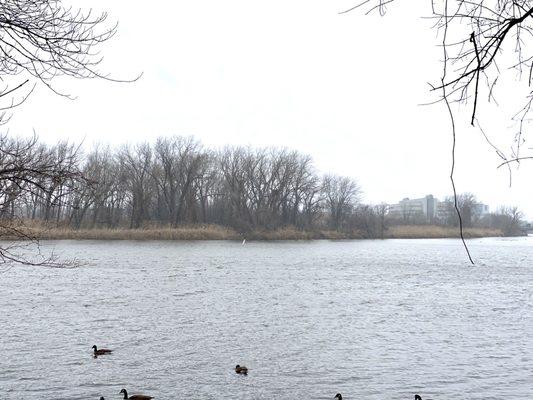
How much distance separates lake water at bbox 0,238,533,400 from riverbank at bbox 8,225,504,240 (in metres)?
21.7

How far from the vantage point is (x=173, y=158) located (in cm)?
7031

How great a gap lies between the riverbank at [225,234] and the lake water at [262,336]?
2172 cm

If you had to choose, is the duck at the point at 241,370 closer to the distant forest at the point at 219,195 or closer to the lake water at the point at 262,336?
the lake water at the point at 262,336

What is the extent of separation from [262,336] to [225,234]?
1993 inches

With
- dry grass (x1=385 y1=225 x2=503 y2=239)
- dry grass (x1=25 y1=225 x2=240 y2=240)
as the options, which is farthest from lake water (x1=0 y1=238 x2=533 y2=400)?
dry grass (x1=385 y1=225 x2=503 y2=239)

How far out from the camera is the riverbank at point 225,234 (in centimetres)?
5497

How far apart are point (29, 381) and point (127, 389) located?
1770 millimetres

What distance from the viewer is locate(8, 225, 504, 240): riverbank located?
55.0 metres

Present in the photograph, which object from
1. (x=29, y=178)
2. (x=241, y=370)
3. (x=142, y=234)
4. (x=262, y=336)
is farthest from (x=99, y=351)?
(x=142, y=234)

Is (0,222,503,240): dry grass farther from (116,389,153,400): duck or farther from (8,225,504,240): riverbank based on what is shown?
(116,389,153,400): duck

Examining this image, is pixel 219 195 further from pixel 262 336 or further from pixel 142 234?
pixel 262 336

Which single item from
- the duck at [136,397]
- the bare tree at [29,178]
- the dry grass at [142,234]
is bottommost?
the duck at [136,397]

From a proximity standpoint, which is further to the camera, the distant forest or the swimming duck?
the distant forest

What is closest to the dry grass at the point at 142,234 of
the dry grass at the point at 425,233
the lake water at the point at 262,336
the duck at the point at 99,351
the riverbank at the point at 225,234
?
the riverbank at the point at 225,234
